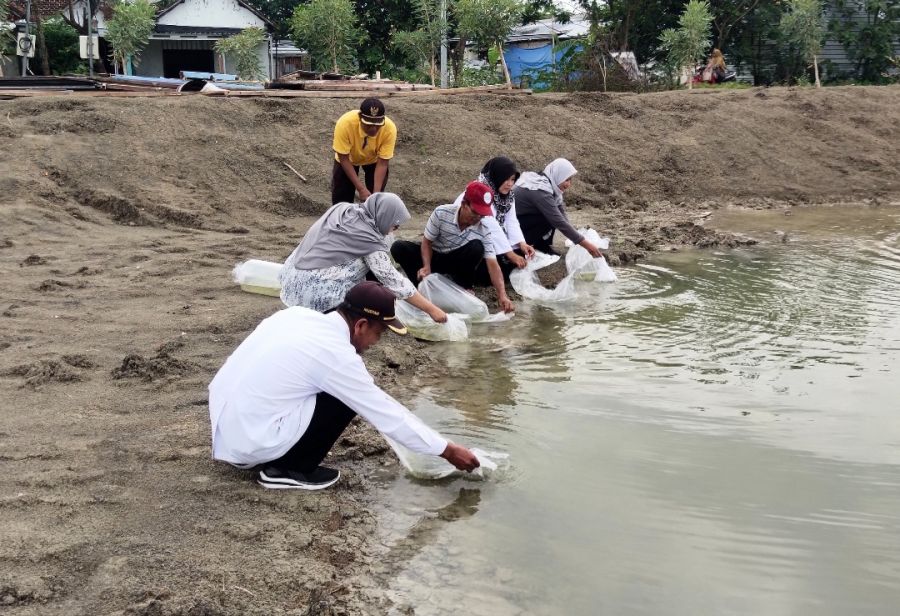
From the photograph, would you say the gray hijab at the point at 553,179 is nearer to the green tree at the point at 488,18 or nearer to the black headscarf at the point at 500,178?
the black headscarf at the point at 500,178

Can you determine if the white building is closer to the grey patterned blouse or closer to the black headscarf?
the black headscarf

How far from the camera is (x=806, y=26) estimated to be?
18547 mm

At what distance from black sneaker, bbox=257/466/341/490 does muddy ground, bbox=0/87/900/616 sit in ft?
0.15

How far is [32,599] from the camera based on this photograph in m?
2.80

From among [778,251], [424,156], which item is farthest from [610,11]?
[778,251]

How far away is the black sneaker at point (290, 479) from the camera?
12.2 ft

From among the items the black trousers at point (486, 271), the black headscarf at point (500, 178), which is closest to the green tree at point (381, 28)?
the black trousers at point (486, 271)

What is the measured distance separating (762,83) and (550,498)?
19.2m

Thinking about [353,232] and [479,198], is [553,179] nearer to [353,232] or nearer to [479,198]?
[479,198]

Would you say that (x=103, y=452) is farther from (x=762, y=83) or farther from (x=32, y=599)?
(x=762, y=83)

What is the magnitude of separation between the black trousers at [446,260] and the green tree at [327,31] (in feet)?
41.9

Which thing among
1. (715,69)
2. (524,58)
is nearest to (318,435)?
(715,69)

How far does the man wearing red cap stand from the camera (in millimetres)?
6414

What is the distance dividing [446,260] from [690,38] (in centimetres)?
1243
